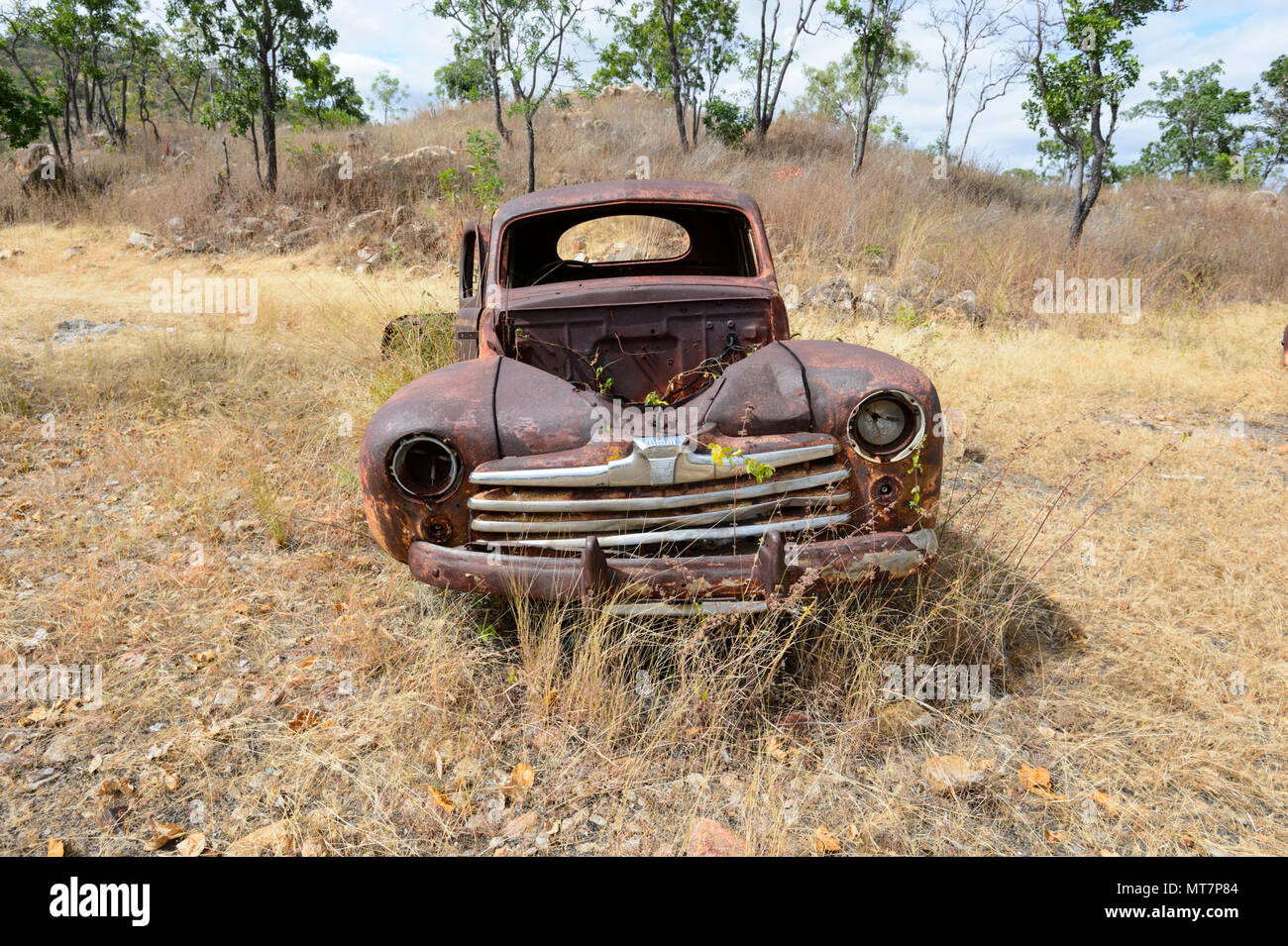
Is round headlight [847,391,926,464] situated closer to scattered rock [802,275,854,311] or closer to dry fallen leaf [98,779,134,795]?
dry fallen leaf [98,779,134,795]

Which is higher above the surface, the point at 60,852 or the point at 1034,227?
the point at 1034,227

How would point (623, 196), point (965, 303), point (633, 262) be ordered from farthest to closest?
point (965, 303) < point (633, 262) < point (623, 196)

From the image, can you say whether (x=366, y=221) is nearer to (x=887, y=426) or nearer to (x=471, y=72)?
(x=471, y=72)

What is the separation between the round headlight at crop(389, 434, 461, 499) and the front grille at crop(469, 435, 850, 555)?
0.43 feet

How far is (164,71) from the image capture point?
1922cm

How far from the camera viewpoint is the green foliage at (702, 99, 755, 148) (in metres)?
15.4

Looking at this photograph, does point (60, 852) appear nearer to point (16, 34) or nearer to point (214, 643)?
point (214, 643)

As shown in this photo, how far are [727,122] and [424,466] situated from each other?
1515 cm

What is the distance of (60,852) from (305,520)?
203 centimetres

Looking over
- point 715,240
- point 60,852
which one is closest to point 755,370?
point 715,240

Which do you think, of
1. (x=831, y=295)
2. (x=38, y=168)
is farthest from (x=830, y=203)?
(x=38, y=168)

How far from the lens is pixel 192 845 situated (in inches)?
77.7

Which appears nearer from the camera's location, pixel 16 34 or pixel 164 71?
pixel 16 34

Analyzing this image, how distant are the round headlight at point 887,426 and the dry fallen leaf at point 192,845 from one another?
2.22m
